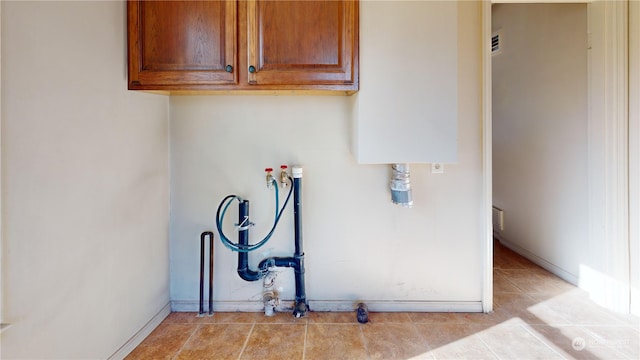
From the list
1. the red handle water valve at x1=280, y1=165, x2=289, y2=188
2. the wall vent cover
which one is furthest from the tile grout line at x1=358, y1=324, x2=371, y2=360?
the wall vent cover

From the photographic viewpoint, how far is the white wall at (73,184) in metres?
0.99

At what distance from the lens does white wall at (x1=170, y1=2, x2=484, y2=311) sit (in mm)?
1878

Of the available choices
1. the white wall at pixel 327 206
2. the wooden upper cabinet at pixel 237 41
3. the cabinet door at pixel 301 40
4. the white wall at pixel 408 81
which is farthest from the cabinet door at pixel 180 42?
the white wall at pixel 408 81

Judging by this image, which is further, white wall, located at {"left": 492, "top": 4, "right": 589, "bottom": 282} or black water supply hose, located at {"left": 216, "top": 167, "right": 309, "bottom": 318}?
white wall, located at {"left": 492, "top": 4, "right": 589, "bottom": 282}

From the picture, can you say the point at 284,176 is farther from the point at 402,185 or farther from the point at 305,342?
the point at 305,342

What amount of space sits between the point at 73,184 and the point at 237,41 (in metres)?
0.97

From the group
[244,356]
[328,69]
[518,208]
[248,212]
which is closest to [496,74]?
[518,208]

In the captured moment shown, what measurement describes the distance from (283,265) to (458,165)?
4.02 ft

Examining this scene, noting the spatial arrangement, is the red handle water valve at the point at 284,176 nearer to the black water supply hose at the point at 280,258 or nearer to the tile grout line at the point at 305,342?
the black water supply hose at the point at 280,258

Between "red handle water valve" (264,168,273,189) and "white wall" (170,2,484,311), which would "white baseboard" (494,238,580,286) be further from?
"red handle water valve" (264,168,273,189)

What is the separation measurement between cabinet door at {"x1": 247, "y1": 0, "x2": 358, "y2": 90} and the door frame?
2.89ft

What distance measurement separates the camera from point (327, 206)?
190 cm

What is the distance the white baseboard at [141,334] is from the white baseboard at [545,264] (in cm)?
278

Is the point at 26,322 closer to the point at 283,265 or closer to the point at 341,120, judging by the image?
the point at 283,265
